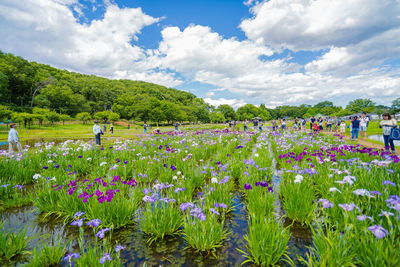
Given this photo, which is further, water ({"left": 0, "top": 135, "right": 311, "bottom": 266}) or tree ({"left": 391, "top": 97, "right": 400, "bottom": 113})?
tree ({"left": 391, "top": 97, "right": 400, "bottom": 113})

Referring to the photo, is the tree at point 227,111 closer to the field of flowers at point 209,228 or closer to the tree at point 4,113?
the tree at point 4,113

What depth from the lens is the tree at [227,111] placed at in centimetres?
14650

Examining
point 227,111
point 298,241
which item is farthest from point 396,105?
point 298,241

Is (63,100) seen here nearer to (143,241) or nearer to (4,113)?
(4,113)

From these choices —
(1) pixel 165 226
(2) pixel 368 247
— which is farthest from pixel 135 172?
(2) pixel 368 247

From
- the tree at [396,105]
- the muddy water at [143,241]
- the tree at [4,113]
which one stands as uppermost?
the tree at [396,105]

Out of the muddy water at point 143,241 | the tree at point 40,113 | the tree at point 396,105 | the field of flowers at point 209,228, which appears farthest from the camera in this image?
the tree at point 396,105

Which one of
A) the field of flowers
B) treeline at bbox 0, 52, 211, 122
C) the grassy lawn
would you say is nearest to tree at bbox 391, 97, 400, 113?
treeline at bbox 0, 52, 211, 122

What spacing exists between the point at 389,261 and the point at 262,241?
1257 mm

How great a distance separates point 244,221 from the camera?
3.56 m

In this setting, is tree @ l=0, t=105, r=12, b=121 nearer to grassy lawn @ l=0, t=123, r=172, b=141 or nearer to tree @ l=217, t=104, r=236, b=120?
grassy lawn @ l=0, t=123, r=172, b=141

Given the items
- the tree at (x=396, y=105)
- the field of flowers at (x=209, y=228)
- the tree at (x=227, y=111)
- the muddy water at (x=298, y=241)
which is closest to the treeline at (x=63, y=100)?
the tree at (x=396, y=105)

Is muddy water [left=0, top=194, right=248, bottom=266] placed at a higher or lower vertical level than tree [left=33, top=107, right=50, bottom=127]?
lower

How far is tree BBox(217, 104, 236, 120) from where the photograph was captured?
481 ft
